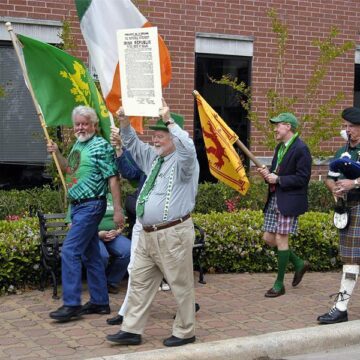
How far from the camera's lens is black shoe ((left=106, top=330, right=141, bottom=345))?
18.1 feet

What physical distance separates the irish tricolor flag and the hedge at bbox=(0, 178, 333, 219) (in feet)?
8.30

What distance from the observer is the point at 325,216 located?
9.00 metres

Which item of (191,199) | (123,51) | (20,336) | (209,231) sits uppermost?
(123,51)

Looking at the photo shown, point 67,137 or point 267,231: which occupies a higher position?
point 67,137

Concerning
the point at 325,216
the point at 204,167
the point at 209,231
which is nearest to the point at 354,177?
the point at 209,231

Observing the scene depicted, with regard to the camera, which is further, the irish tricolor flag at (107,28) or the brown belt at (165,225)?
the irish tricolor flag at (107,28)

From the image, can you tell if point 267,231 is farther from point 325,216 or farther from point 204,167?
point 204,167

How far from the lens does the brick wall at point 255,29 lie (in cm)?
980

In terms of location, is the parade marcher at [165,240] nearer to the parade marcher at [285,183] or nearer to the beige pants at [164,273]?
the beige pants at [164,273]

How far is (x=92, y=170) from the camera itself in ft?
20.2

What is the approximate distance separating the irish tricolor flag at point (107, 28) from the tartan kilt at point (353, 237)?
1.97 m

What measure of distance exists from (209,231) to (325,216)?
1752 mm

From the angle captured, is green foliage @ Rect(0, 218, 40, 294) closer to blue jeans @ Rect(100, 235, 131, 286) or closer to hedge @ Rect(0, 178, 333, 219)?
blue jeans @ Rect(100, 235, 131, 286)

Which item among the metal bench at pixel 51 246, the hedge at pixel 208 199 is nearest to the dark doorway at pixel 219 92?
the hedge at pixel 208 199
